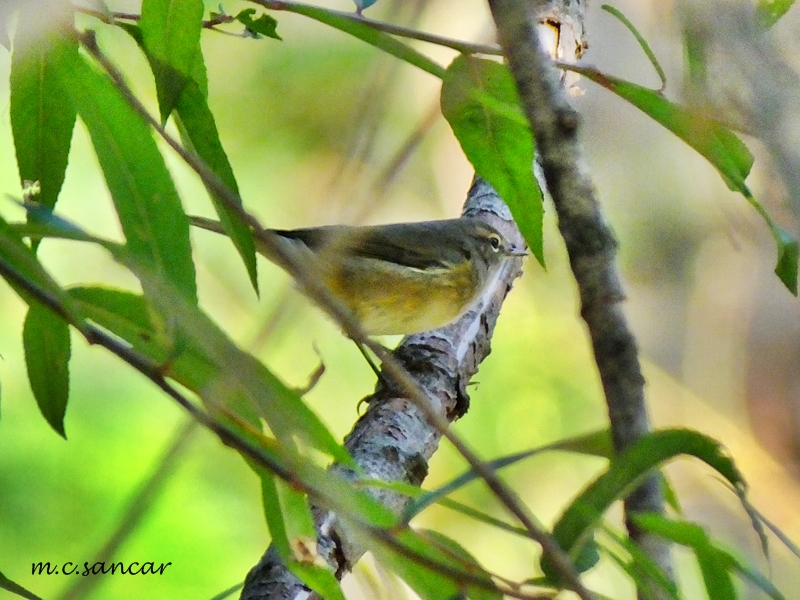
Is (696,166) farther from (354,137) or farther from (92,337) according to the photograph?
(92,337)

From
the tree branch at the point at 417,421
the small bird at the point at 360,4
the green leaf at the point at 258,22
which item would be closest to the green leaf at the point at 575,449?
the tree branch at the point at 417,421

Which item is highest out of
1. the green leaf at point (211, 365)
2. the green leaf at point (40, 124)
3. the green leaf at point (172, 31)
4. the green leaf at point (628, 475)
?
the green leaf at point (172, 31)

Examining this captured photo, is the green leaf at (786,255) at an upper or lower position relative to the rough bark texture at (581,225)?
upper

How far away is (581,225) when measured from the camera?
0.44m

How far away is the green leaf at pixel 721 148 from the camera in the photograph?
82 cm

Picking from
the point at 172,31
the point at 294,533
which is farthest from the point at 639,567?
the point at 172,31

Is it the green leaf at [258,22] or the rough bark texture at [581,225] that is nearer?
the rough bark texture at [581,225]

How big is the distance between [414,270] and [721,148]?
1.13 meters

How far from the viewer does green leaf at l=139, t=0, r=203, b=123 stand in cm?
95

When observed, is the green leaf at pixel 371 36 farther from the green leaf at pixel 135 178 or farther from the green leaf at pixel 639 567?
the green leaf at pixel 639 567

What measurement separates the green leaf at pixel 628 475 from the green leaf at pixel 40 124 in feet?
2.11

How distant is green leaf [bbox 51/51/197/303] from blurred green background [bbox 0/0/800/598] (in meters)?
0.58

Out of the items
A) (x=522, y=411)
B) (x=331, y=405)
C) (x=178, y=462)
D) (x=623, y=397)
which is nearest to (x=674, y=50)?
(x=623, y=397)

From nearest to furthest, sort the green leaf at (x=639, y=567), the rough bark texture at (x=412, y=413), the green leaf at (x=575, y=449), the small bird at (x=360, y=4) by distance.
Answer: the green leaf at (x=639, y=567) < the green leaf at (x=575, y=449) < the small bird at (x=360, y=4) < the rough bark texture at (x=412, y=413)
